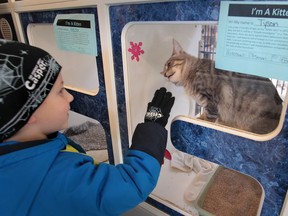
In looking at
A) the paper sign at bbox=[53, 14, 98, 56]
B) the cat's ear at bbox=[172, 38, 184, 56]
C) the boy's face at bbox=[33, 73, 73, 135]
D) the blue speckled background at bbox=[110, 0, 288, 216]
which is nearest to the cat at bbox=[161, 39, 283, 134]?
the cat's ear at bbox=[172, 38, 184, 56]

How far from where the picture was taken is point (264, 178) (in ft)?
1.63

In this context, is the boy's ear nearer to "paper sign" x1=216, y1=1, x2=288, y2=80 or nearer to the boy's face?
the boy's face

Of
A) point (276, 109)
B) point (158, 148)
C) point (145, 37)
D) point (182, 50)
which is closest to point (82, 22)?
point (145, 37)

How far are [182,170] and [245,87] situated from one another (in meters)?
0.39

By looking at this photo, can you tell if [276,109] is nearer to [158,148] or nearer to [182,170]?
[158,148]

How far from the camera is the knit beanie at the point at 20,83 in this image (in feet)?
1.40

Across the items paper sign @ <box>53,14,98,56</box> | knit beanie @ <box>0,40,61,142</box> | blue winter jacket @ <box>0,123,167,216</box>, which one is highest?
paper sign @ <box>53,14,98,56</box>

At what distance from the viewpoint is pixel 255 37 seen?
0.42m

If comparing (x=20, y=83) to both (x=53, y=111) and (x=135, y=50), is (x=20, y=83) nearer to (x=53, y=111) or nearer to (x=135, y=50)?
(x=53, y=111)

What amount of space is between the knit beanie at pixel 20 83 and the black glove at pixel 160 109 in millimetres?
236

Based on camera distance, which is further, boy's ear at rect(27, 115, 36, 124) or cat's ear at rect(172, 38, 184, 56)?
cat's ear at rect(172, 38, 184, 56)

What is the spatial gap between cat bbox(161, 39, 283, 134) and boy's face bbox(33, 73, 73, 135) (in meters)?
0.36

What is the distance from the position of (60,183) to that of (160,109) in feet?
0.92

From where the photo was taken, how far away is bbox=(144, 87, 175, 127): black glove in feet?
1.85
